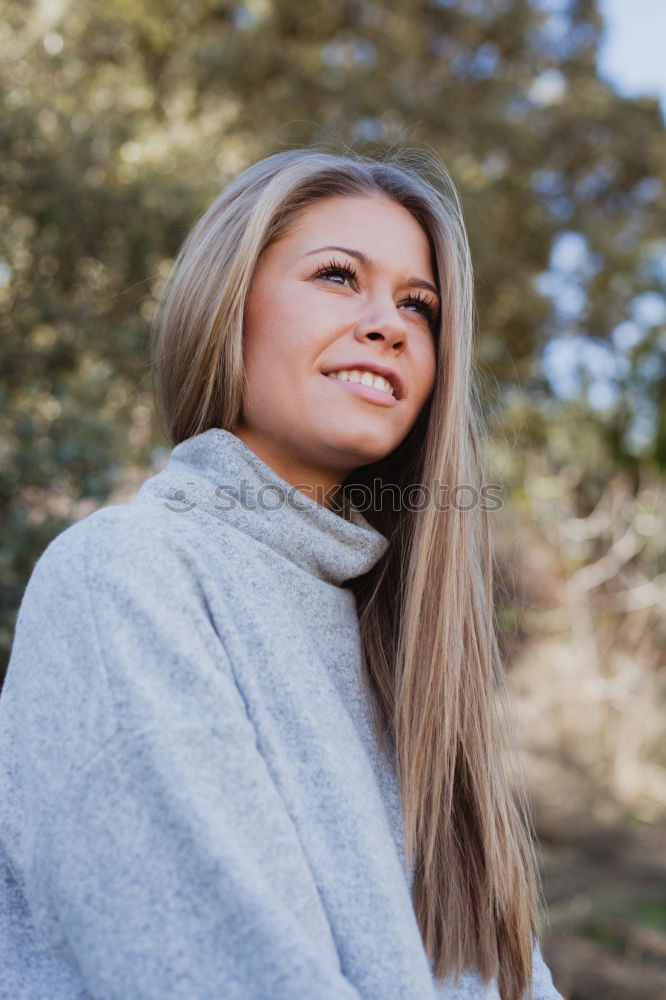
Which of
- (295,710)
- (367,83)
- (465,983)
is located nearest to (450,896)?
(465,983)

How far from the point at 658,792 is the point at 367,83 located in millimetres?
6503

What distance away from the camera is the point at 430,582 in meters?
1.70

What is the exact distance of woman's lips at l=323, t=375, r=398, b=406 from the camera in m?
1.61

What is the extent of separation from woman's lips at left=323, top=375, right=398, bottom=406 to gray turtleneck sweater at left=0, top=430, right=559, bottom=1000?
1.17 ft

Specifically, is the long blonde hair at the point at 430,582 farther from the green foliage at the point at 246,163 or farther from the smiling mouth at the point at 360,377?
the green foliage at the point at 246,163

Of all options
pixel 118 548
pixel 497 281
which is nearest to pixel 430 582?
pixel 118 548

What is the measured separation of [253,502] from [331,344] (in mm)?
320

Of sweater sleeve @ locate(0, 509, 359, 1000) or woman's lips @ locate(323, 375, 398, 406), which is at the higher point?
woman's lips @ locate(323, 375, 398, 406)

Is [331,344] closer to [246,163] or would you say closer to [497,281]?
[246,163]

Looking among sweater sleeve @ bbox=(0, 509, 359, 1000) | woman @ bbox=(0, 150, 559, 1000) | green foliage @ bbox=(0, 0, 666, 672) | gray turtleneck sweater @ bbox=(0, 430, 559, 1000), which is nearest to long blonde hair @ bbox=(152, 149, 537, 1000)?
woman @ bbox=(0, 150, 559, 1000)

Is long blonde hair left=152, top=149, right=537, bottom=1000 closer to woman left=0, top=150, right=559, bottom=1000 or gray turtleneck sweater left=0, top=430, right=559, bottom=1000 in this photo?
woman left=0, top=150, right=559, bottom=1000

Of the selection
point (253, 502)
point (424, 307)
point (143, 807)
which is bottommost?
point (143, 807)

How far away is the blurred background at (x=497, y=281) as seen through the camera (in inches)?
161

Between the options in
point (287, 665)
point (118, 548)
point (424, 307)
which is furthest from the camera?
point (424, 307)
